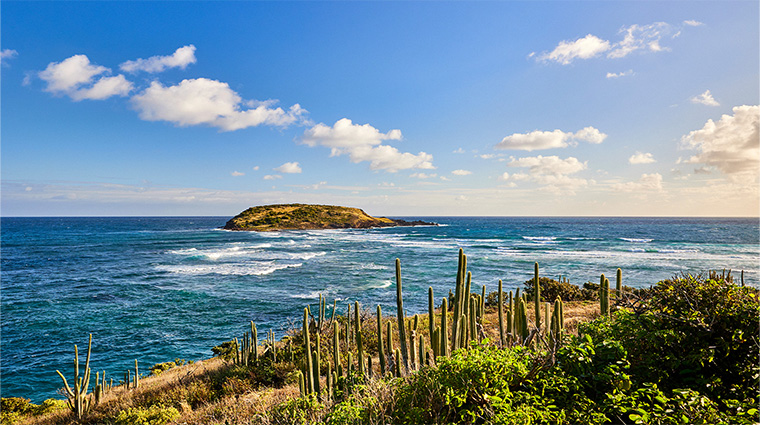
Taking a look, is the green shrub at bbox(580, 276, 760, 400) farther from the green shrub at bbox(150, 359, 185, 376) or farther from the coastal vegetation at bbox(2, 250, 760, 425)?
the green shrub at bbox(150, 359, 185, 376)

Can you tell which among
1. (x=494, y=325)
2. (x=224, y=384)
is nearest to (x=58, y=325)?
(x=224, y=384)

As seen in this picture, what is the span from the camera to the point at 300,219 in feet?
377

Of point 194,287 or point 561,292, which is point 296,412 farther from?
point 194,287

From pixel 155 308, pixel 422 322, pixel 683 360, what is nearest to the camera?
pixel 683 360

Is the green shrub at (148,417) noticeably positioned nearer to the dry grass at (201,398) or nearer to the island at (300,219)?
the dry grass at (201,398)

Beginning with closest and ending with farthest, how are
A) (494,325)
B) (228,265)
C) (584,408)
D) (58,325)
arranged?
(584,408) → (494,325) → (58,325) → (228,265)

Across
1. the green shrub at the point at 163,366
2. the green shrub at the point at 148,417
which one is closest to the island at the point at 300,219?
the green shrub at the point at 163,366

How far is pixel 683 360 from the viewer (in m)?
4.03

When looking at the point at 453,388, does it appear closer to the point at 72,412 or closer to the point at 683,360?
the point at 683,360

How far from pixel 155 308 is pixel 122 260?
25.5 meters

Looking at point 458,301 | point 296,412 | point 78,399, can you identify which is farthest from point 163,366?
point 458,301

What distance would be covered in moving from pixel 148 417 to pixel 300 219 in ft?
356

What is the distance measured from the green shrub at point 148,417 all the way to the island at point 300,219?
9404 centimetres

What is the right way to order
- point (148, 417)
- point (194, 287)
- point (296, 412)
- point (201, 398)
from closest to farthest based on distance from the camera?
1. point (296, 412)
2. point (148, 417)
3. point (201, 398)
4. point (194, 287)
